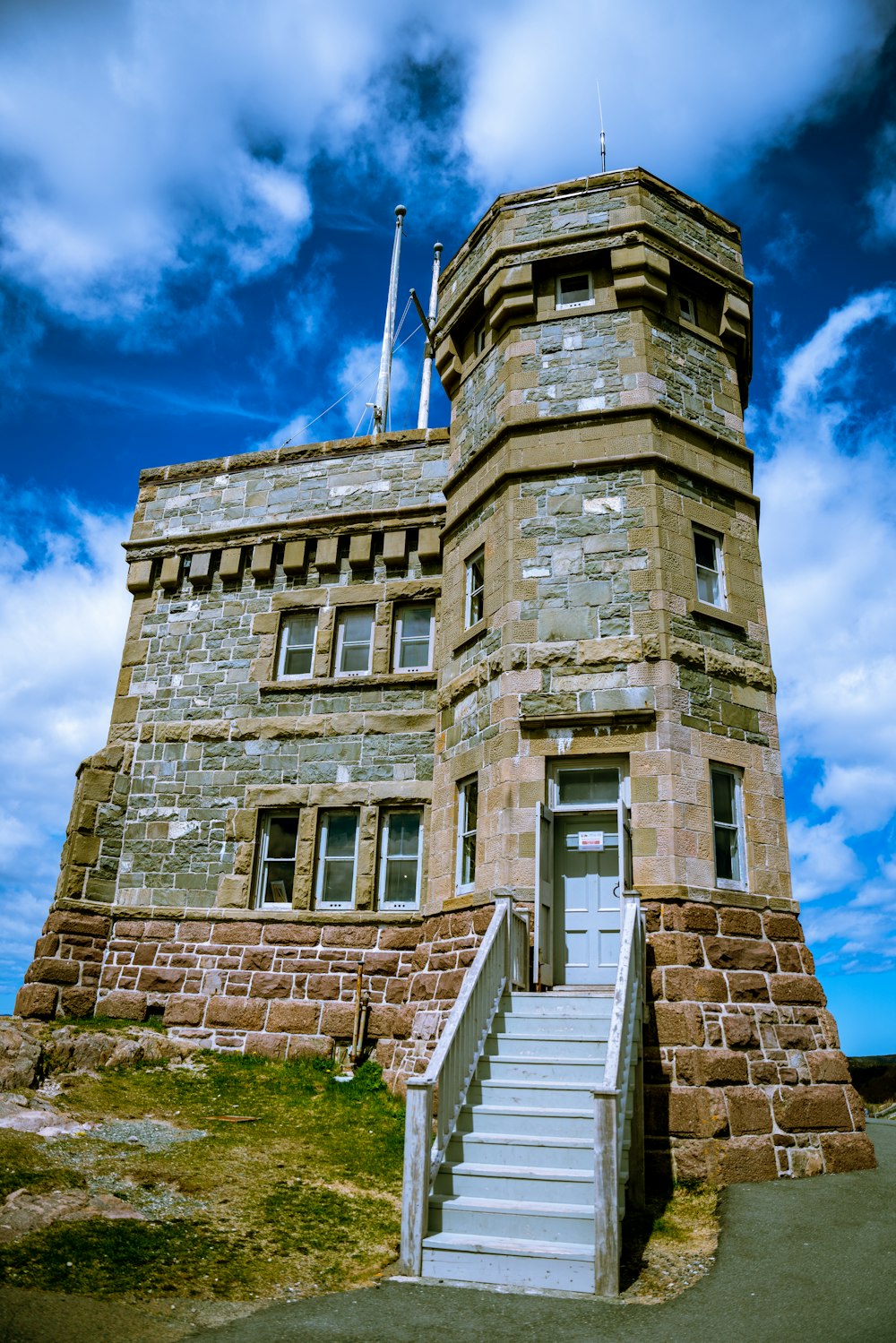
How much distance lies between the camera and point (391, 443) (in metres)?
16.5

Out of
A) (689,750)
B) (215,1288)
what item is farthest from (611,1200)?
(689,750)

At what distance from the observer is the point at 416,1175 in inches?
285

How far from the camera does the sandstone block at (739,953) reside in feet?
34.6

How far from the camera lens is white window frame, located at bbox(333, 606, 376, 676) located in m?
15.7

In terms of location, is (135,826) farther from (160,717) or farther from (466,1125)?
(466,1125)

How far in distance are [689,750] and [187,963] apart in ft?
26.1

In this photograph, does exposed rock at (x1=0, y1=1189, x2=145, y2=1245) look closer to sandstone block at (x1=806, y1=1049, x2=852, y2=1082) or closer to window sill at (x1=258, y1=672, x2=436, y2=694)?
sandstone block at (x1=806, y1=1049, x2=852, y2=1082)

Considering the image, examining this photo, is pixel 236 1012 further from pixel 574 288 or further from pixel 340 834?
pixel 574 288

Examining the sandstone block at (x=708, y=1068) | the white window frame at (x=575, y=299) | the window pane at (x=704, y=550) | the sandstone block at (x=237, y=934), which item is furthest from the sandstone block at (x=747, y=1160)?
the white window frame at (x=575, y=299)

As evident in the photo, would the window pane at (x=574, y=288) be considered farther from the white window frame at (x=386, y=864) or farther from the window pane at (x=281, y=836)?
the window pane at (x=281, y=836)

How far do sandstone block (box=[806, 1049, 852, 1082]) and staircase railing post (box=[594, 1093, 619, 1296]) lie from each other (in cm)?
448

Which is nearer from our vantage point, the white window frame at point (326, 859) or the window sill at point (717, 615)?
the window sill at point (717, 615)

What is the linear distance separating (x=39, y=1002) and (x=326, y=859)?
4.45m

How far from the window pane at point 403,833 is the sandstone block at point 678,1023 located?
5.02 metres
